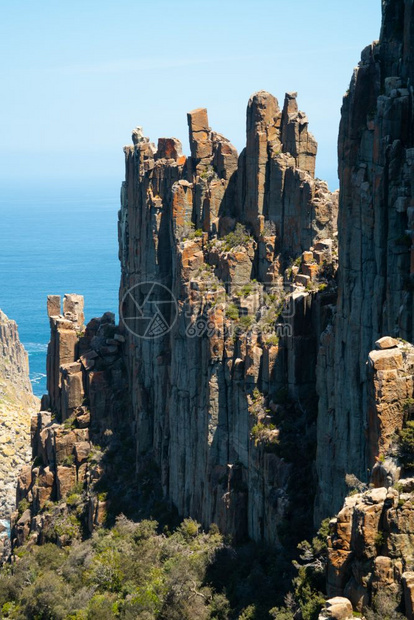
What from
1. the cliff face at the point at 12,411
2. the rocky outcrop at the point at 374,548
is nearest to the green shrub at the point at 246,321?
the rocky outcrop at the point at 374,548

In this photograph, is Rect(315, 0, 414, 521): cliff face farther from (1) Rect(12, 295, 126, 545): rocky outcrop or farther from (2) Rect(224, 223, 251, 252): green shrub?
(1) Rect(12, 295, 126, 545): rocky outcrop

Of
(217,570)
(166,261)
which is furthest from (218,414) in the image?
(166,261)

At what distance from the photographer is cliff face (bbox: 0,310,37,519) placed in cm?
12000

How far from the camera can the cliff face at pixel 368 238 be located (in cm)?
4875

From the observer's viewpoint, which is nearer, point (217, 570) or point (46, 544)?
point (217, 570)

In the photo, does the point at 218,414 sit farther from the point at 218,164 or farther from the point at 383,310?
the point at 383,310

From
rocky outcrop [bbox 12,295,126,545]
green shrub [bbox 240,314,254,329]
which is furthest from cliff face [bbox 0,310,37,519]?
green shrub [bbox 240,314,254,329]

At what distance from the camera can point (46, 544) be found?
86.5m

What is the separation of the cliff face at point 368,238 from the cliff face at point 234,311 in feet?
24.6

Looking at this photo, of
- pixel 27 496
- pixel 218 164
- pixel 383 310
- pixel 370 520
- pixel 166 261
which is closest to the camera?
pixel 370 520

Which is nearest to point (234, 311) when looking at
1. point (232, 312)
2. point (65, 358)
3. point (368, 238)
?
point (232, 312)

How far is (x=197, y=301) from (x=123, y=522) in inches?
679

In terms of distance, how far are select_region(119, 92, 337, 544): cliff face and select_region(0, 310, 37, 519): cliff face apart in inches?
1471

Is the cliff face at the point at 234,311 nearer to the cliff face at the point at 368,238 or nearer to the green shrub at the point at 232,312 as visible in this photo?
the green shrub at the point at 232,312
